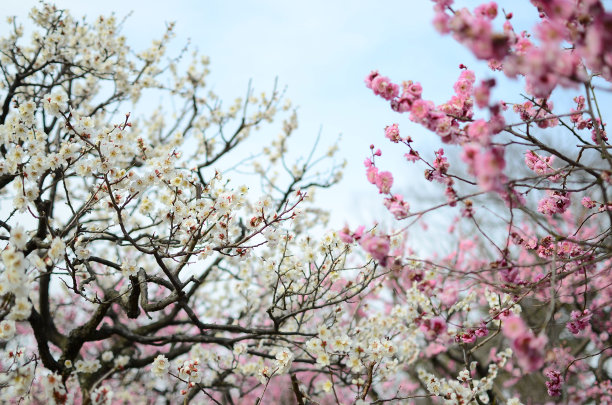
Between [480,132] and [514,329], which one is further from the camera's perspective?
[480,132]

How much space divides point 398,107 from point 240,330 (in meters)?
2.30

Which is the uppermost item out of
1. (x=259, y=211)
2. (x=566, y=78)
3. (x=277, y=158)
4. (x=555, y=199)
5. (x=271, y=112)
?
(x=271, y=112)

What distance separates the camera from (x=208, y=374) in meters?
6.97

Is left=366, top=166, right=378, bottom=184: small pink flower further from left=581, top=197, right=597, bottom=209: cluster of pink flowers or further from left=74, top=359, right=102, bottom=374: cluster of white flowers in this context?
left=74, top=359, right=102, bottom=374: cluster of white flowers

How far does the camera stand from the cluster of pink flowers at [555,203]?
2.81 metres

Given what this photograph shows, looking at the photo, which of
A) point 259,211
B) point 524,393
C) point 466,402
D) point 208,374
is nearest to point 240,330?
point 259,211

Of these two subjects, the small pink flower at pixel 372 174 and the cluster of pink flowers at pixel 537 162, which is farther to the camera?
the cluster of pink flowers at pixel 537 162

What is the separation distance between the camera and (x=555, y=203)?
9.35ft

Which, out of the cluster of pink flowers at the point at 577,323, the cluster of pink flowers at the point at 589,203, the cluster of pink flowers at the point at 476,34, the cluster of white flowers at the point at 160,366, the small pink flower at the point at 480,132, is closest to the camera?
the cluster of pink flowers at the point at 476,34

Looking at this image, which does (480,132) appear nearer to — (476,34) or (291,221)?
(476,34)

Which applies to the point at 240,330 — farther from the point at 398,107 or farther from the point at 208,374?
the point at 208,374

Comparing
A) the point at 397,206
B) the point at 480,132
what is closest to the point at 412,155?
the point at 397,206

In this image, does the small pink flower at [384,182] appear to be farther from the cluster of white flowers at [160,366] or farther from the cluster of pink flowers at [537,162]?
the cluster of white flowers at [160,366]

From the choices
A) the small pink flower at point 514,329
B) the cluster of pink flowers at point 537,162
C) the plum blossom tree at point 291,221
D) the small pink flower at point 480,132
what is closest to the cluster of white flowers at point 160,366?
the plum blossom tree at point 291,221
